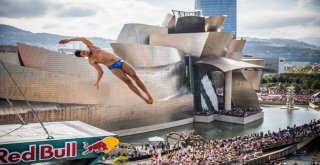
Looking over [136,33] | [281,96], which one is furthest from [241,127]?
[281,96]

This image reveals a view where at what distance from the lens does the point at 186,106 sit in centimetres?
4016

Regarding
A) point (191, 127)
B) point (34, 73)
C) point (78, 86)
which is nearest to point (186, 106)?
point (191, 127)

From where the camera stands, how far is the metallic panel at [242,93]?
45.0m

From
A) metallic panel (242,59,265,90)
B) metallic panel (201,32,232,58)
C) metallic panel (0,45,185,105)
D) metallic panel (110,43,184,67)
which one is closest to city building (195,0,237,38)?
metallic panel (242,59,265,90)

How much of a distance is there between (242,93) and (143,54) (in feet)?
52.0

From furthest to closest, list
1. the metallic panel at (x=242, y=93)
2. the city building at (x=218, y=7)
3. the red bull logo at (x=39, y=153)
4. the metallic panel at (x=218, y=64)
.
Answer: the city building at (x=218, y=7)
the metallic panel at (x=242, y=93)
the metallic panel at (x=218, y=64)
the red bull logo at (x=39, y=153)

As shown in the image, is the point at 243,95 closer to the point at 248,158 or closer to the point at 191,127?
the point at 191,127

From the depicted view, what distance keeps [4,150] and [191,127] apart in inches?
1080

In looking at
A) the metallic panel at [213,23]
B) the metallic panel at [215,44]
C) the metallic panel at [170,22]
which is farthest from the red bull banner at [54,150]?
the metallic panel at [170,22]

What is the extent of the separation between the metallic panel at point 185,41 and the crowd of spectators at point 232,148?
1404 cm

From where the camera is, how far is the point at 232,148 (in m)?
26.3

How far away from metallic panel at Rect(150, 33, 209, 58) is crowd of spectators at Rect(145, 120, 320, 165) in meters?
14.0

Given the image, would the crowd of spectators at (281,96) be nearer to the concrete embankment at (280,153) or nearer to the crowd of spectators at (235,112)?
the crowd of spectators at (235,112)

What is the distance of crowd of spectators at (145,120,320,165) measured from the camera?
2288 centimetres
